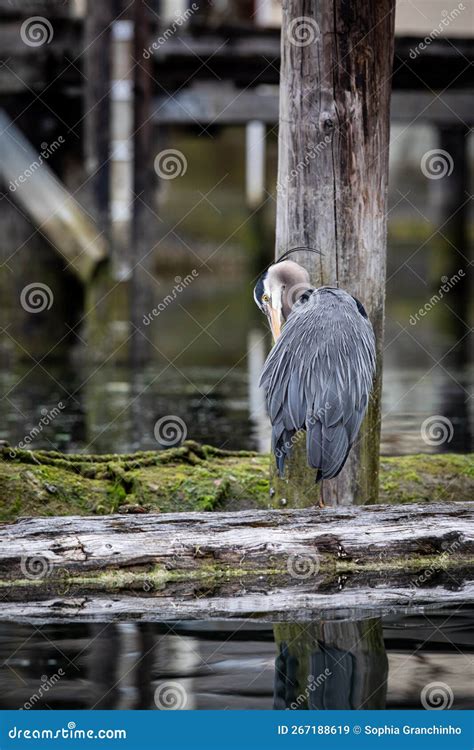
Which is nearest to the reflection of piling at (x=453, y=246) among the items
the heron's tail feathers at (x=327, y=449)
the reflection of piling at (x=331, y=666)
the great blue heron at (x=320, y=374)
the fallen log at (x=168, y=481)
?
the fallen log at (x=168, y=481)

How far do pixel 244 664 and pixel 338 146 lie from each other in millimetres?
2612

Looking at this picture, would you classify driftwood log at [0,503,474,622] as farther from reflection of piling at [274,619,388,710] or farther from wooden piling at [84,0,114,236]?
wooden piling at [84,0,114,236]

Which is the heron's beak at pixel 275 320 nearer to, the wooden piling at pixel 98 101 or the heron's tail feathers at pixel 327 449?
the heron's tail feathers at pixel 327 449

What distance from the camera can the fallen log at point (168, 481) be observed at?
6.07 metres

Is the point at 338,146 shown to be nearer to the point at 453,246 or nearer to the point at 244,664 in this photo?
the point at 244,664

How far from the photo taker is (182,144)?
29250 mm

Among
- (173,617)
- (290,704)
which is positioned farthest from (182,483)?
(290,704)

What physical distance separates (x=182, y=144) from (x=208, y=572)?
2469cm

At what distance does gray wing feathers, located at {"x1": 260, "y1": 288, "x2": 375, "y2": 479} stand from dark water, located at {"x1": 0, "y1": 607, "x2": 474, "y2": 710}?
1024 millimetres

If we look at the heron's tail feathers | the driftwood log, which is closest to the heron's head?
the heron's tail feathers

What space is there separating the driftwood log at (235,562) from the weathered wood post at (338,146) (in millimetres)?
766

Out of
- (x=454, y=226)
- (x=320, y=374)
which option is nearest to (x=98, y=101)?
(x=320, y=374)

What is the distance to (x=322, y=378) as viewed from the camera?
5805 mm
